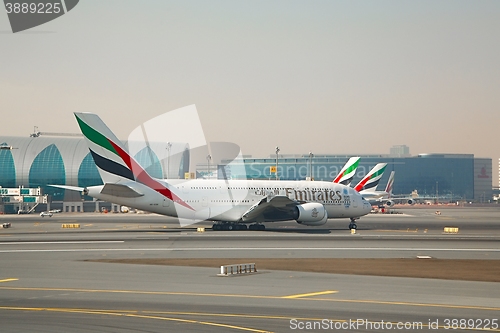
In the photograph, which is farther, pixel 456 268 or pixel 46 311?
pixel 456 268

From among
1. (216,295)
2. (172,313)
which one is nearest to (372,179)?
(216,295)

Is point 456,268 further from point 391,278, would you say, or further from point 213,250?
point 213,250

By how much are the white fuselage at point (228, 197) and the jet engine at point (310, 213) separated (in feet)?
12.0

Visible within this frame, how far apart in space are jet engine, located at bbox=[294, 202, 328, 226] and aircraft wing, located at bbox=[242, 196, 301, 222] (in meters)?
0.48

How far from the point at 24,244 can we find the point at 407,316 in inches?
1229

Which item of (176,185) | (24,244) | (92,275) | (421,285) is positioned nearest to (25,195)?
(176,185)

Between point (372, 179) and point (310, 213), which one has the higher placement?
point (372, 179)

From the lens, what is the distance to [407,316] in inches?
685

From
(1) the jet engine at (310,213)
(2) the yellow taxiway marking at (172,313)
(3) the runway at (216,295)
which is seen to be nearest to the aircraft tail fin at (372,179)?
(1) the jet engine at (310,213)

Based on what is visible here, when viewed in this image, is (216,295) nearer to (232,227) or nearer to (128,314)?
(128,314)

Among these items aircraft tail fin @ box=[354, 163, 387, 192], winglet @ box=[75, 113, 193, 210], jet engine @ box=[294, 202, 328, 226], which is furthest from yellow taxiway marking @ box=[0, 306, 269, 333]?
aircraft tail fin @ box=[354, 163, 387, 192]

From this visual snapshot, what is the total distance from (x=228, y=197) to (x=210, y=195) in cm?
177

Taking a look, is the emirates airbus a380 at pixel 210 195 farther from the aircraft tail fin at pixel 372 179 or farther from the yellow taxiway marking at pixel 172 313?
the yellow taxiway marking at pixel 172 313

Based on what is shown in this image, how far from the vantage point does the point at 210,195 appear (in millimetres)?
55438
